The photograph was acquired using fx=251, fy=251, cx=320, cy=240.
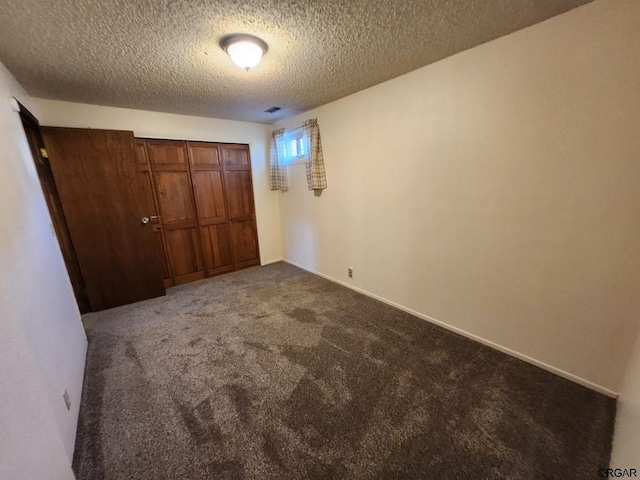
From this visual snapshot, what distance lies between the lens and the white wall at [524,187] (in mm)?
1439

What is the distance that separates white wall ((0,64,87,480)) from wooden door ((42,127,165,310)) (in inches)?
21.7

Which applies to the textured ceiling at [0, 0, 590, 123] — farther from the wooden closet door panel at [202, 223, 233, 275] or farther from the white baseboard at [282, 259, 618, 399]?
the white baseboard at [282, 259, 618, 399]

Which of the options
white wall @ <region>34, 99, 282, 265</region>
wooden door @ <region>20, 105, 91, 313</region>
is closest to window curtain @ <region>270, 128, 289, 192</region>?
white wall @ <region>34, 99, 282, 265</region>

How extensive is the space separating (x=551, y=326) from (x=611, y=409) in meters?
0.50

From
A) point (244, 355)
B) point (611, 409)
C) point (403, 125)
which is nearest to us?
point (611, 409)

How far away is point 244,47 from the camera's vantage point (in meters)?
1.71

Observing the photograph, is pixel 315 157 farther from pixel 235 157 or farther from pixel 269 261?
pixel 269 261

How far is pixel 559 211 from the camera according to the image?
5.42 ft

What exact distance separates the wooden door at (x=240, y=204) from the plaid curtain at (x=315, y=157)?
4.06 ft

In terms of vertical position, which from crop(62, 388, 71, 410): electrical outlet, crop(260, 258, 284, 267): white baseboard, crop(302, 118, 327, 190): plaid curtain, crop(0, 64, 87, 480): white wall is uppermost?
crop(302, 118, 327, 190): plaid curtain

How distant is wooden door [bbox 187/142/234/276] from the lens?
3660 mm

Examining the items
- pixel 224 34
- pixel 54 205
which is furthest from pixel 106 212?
pixel 224 34

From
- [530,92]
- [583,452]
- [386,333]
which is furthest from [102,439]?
[530,92]

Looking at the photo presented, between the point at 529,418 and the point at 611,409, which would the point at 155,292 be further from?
the point at 611,409
